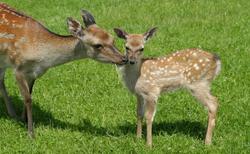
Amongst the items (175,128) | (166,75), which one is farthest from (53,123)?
(166,75)

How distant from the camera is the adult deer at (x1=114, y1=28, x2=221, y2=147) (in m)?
7.28

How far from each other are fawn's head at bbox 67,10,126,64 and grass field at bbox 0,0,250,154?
43.0 inches

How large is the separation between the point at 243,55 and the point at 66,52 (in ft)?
13.5

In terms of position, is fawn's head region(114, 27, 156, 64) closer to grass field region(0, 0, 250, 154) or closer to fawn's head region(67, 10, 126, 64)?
fawn's head region(67, 10, 126, 64)

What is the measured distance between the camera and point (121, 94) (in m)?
9.16

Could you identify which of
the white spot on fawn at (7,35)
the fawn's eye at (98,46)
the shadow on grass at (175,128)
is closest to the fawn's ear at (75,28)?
the fawn's eye at (98,46)

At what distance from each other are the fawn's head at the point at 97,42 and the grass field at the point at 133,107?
1.09 m

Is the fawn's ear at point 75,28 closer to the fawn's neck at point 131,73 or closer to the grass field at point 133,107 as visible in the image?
the fawn's neck at point 131,73

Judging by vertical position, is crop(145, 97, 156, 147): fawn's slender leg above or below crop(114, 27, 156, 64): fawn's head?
below

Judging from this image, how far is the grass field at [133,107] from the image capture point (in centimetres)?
734

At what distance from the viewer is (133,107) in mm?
8648

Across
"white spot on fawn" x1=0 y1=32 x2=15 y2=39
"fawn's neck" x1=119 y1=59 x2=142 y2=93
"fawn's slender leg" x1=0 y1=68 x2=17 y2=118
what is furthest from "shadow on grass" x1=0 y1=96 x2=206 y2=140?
"white spot on fawn" x1=0 y1=32 x2=15 y2=39

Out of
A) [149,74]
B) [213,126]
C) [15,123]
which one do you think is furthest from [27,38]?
[213,126]

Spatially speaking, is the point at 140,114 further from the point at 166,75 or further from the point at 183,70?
the point at 183,70
